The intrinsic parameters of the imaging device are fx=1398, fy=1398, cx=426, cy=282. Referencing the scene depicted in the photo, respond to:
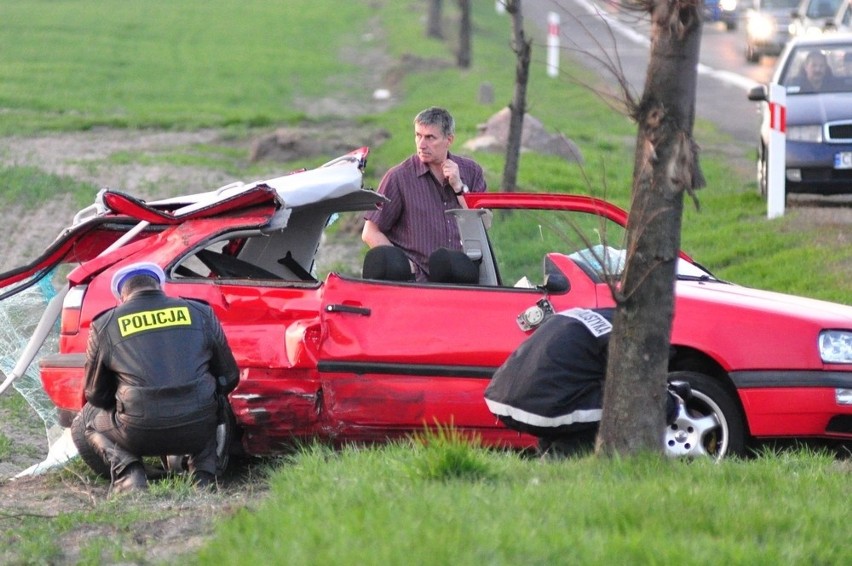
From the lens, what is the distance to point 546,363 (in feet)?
18.3

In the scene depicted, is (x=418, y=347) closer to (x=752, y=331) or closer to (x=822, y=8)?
(x=752, y=331)

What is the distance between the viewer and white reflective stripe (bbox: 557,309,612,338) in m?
5.66

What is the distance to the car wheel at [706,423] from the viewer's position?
247 inches

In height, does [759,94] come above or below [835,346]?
above

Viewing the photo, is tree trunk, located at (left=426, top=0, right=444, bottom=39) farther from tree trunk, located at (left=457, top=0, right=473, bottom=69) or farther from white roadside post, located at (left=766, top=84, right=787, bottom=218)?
white roadside post, located at (left=766, top=84, right=787, bottom=218)

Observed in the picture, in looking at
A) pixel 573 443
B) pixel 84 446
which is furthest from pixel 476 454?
pixel 84 446

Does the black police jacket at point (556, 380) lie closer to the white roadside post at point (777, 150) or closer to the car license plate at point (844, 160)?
the white roadside post at point (777, 150)

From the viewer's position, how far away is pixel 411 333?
641 centimetres

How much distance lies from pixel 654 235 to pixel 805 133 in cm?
897

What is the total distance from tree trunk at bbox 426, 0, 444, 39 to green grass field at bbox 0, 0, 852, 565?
341 centimetres

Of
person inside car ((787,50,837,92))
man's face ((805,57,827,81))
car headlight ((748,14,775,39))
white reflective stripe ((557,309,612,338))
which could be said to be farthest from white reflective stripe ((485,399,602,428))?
car headlight ((748,14,775,39))

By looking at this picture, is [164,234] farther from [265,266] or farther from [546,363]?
[546,363]

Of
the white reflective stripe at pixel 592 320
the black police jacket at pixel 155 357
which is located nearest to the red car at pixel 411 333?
the white reflective stripe at pixel 592 320

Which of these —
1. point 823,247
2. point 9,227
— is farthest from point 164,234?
point 9,227
